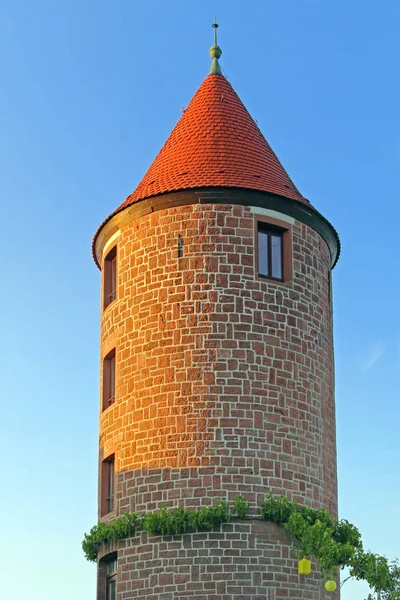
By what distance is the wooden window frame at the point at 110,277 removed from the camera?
33.2 metres

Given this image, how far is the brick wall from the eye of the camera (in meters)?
29.1

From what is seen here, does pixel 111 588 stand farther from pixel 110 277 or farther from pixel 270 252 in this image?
pixel 270 252

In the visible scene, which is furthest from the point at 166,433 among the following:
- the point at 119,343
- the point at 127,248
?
the point at 127,248

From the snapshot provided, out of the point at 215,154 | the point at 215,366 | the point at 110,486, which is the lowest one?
the point at 110,486

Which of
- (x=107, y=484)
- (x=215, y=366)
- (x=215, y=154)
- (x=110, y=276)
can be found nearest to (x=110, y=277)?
(x=110, y=276)

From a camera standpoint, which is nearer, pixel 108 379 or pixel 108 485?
pixel 108 485

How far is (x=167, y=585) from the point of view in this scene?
93.0 ft

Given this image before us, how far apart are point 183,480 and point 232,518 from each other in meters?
1.37

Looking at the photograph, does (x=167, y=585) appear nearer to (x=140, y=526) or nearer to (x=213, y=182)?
(x=140, y=526)

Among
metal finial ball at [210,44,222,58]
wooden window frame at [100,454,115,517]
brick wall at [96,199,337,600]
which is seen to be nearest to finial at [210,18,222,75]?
metal finial ball at [210,44,222,58]

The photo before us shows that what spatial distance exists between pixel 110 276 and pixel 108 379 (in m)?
2.72

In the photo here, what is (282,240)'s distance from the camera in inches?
1255

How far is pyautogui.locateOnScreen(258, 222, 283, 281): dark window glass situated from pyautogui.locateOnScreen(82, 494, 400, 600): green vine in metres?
5.39

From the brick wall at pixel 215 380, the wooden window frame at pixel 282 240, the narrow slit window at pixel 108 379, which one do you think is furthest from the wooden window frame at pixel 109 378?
the wooden window frame at pixel 282 240
